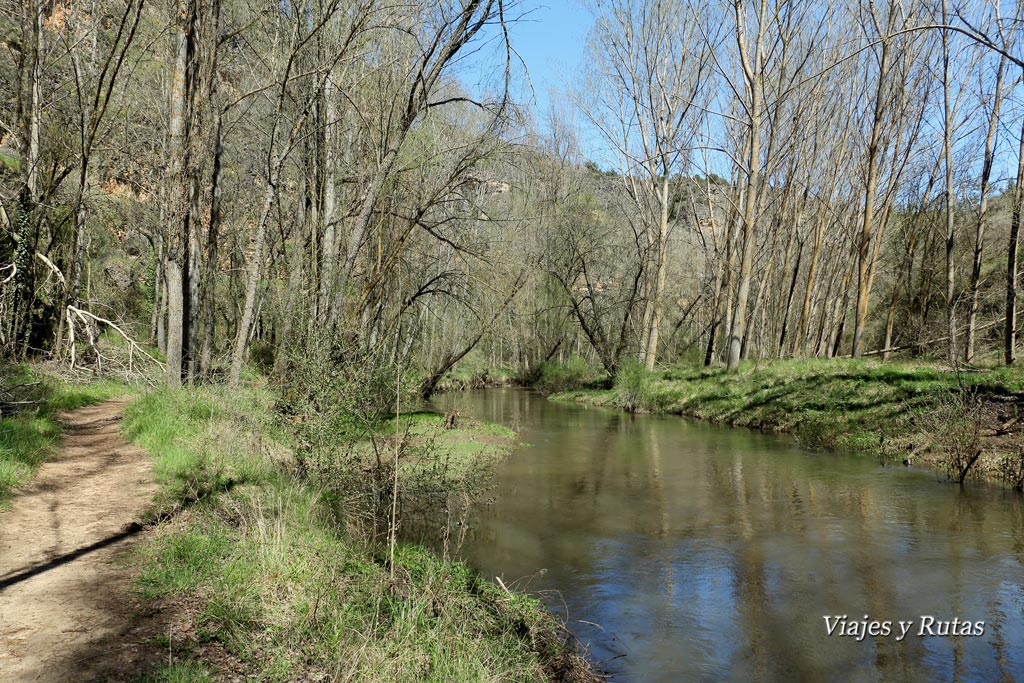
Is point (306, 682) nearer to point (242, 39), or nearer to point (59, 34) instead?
point (59, 34)

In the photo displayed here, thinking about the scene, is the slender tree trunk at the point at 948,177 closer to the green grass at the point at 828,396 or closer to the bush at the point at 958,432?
the green grass at the point at 828,396

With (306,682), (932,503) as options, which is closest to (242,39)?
(306,682)

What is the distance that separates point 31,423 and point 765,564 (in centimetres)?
879

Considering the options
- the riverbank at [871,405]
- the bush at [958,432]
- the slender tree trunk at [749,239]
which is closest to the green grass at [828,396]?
the riverbank at [871,405]

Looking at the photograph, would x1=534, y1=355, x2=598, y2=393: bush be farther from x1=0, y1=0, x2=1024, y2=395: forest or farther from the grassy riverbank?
the grassy riverbank

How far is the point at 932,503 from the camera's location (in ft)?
31.9

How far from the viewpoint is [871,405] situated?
15.1m

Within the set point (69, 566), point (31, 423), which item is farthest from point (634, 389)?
point (69, 566)

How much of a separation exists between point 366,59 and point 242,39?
250 cm

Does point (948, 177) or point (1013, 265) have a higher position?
point (948, 177)

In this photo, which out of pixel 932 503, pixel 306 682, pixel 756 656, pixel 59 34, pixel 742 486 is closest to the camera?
pixel 306 682

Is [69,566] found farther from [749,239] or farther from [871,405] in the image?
[749,239]

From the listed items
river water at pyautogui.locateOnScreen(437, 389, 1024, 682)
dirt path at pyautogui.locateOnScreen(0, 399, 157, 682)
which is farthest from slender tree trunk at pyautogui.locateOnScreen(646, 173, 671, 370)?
dirt path at pyautogui.locateOnScreen(0, 399, 157, 682)

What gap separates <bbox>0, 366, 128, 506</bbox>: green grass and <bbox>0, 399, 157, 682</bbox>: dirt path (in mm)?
166
